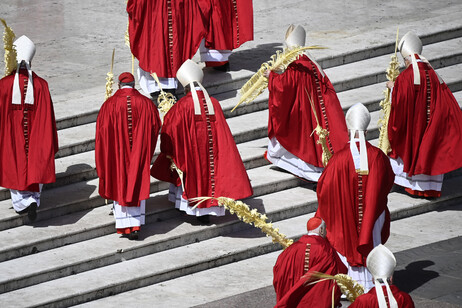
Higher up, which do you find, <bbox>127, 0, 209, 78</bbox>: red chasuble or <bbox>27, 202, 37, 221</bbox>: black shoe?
<bbox>127, 0, 209, 78</bbox>: red chasuble

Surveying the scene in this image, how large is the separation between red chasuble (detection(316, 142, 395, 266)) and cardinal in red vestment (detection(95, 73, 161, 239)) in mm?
1871

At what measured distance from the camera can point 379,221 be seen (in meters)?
11.9

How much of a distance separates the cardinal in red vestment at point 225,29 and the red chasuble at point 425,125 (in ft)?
7.45

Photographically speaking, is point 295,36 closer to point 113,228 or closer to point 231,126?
point 231,126

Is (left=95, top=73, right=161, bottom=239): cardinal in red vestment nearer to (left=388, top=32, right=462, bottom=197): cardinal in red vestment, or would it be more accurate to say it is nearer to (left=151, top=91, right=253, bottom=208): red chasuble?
(left=151, top=91, right=253, bottom=208): red chasuble

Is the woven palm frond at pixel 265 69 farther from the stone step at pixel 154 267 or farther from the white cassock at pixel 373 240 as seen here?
the white cassock at pixel 373 240

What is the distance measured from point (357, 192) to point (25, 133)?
3.36 m

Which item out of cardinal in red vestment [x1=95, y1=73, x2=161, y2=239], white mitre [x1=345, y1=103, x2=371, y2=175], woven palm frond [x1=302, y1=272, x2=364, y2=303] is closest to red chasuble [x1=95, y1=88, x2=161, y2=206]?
cardinal in red vestment [x1=95, y1=73, x2=161, y2=239]

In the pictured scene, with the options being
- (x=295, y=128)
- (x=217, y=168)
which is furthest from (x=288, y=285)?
(x=295, y=128)

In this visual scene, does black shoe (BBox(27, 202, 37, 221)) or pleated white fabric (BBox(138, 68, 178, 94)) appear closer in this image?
black shoe (BBox(27, 202, 37, 221))

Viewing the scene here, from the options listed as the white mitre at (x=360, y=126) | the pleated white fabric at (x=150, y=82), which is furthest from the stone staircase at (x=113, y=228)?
the white mitre at (x=360, y=126)

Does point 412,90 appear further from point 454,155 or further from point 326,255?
point 326,255

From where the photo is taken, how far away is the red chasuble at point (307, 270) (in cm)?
1027

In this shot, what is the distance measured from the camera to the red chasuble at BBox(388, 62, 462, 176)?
540 inches
